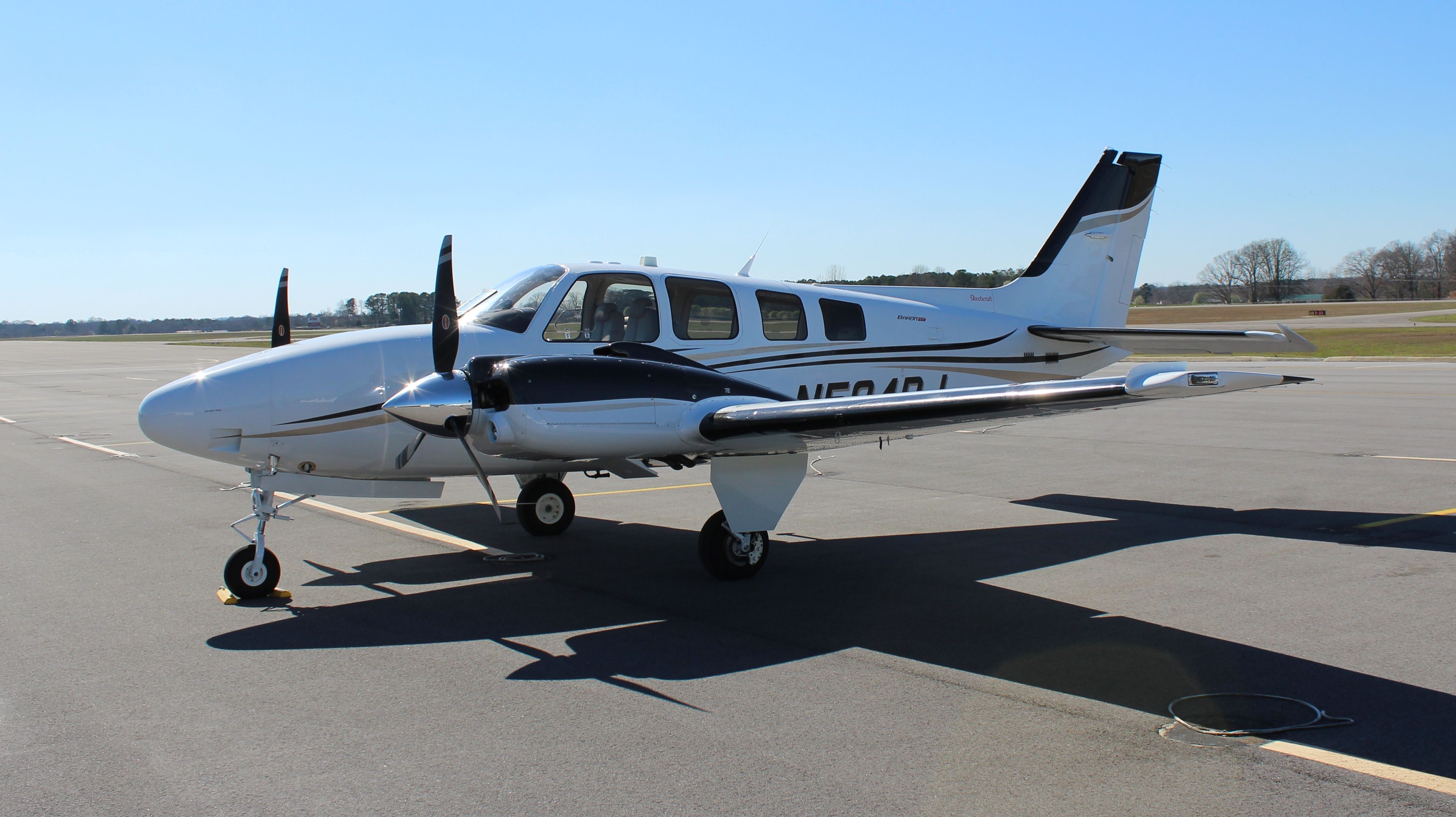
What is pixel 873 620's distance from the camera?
646 cm

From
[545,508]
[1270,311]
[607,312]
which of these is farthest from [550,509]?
[1270,311]

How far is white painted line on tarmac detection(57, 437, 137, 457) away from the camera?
16031 mm

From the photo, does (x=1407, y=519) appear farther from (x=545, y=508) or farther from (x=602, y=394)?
(x=545, y=508)

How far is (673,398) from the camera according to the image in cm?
691

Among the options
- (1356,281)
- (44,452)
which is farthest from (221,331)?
(1356,281)

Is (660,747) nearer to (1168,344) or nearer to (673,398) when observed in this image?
(673,398)

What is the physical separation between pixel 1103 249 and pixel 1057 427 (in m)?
7.54

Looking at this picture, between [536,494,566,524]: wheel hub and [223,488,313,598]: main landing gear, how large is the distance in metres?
2.76

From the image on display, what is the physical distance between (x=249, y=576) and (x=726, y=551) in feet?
11.2

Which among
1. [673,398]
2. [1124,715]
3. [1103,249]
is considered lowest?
[1124,715]

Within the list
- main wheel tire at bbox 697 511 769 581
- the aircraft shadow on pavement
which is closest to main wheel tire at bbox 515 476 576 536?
the aircraft shadow on pavement

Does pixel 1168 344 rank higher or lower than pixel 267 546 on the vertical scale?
higher

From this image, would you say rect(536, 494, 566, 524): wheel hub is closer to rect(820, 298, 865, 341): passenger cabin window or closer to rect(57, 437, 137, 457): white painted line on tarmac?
rect(820, 298, 865, 341): passenger cabin window

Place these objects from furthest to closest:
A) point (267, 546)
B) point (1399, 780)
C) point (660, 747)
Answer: point (267, 546) → point (660, 747) → point (1399, 780)
